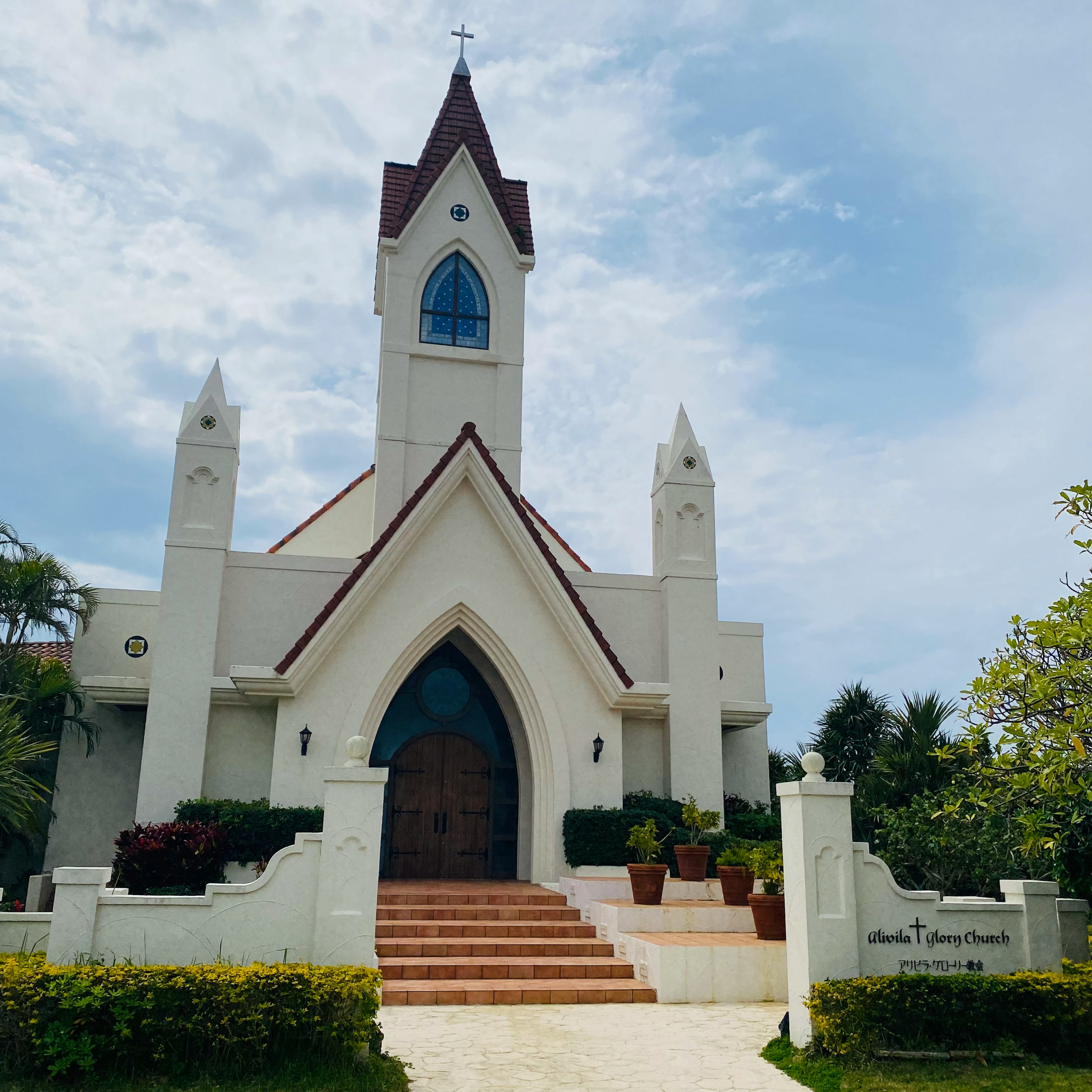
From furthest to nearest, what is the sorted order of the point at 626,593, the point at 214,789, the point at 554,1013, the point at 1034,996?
1. the point at 626,593
2. the point at 214,789
3. the point at 554,1013
4. the point at 1034,996

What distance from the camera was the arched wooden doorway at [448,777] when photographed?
17.8m

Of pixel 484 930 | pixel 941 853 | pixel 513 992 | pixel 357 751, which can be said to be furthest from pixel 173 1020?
pixel 941 853

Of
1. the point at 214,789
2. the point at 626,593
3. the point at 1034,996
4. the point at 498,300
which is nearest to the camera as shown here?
the point at 1034,996

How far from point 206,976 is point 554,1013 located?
384cm

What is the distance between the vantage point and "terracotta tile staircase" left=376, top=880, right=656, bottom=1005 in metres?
11.0

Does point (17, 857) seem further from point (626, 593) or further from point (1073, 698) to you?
point (1073, 698)

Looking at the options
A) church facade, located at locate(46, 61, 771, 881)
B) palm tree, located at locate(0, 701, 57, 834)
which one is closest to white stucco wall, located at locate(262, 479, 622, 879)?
church facade, located at locate(46, 61, 771, 881)

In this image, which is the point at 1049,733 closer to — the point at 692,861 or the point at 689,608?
the point at 692,861

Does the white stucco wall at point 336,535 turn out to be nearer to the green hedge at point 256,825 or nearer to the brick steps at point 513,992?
the green hedge at point 256,825

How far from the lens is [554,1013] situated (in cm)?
1046

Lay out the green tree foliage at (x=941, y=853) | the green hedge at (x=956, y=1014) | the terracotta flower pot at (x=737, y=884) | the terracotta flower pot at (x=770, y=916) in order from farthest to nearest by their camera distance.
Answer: the terracotta flower pot at (x=737, y=884), the green tree foliage at (x=941, y=853), the terracotta flower pot at (x=770, y=916), the green hedge at (x=956, y=1014)

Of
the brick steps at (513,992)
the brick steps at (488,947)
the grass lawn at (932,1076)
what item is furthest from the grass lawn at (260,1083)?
the brick steps at (488,947)

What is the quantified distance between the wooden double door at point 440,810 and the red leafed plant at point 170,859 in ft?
12.4

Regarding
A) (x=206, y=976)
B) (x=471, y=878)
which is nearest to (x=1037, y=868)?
(x=206, y=976)
